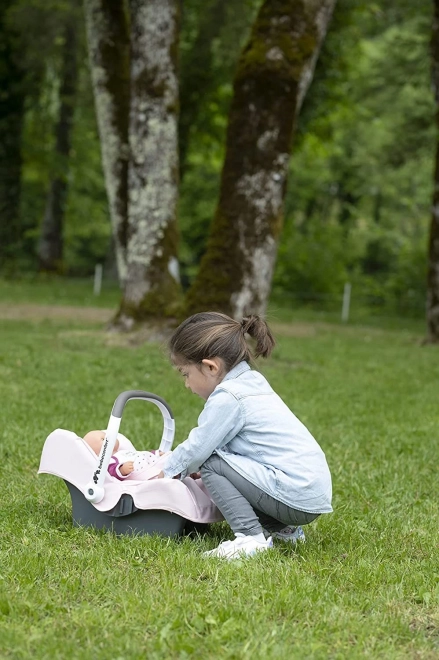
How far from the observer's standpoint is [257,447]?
4.49 metres

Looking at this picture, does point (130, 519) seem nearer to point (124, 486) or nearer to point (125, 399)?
point (124, 486)

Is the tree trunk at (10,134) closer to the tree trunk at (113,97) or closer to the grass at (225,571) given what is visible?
the tree trunk at (113,97)

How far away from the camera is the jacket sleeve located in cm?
439

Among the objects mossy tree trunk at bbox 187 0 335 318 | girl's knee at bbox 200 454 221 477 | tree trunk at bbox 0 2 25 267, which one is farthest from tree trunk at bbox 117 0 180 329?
tree trunk at bbox 0 2 25 267

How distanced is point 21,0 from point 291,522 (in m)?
22.8

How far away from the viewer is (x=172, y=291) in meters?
13.4

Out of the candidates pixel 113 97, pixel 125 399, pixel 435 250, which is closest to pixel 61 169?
pixel 113 97

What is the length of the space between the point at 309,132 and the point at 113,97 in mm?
12135

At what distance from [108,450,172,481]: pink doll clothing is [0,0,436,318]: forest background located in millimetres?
17367

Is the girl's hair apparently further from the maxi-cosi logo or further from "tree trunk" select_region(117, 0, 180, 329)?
"tree trunk" select_region(117, 0, 180, 329)

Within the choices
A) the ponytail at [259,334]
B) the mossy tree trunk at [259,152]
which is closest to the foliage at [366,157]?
the mossy tree trunk at [259,152]

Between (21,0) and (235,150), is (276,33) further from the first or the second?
(21,0)

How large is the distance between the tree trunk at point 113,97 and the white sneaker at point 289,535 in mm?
10433

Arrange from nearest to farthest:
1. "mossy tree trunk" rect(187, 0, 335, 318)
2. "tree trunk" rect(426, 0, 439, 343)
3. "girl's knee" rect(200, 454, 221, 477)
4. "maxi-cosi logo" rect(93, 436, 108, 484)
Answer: "maxi-cosi logo" rect(93, 436, 108, 484) < "girl's knee" rect(200, 454, 221, 477) < "mossy tree trunk" rect(187, 0, 335, 318) < "tree trunk" rect(426, 0, 439, 343)
